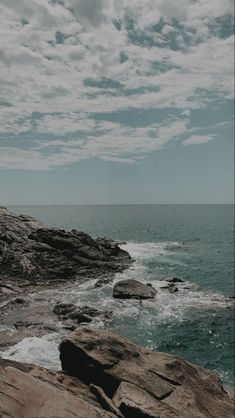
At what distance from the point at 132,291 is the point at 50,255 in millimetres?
19656

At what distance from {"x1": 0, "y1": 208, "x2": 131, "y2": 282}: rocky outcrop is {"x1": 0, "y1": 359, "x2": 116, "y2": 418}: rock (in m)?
42.7

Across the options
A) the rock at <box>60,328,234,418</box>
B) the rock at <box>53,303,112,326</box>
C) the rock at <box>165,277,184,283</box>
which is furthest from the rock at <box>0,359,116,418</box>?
the rock at <box>165,277,184,283</box>

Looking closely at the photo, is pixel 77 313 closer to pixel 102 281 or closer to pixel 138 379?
pixel 102 281

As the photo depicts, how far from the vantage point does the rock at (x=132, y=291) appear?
5222 cm

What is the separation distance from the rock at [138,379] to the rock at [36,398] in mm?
1996

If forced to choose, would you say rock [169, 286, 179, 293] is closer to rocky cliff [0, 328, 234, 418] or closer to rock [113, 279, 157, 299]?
rock [113, 279, 157, 299]

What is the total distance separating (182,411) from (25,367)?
24.6ft

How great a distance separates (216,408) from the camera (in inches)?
764

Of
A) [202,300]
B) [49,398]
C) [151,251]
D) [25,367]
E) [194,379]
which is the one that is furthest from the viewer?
[151,251]

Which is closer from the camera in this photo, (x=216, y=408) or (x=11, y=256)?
(x=216, y=408)

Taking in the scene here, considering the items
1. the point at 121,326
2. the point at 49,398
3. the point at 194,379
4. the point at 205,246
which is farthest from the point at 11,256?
the point at 205,246

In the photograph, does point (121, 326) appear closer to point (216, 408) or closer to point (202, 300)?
point (202, 300)

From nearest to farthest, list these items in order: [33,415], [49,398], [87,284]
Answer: [33,415] < [49,398] < [87,284]

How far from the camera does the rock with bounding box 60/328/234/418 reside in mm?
16594
